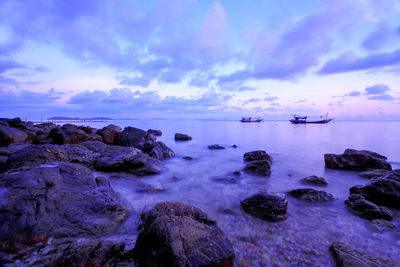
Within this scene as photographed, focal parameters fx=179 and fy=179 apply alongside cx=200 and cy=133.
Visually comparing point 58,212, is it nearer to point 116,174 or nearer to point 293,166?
point 116,174

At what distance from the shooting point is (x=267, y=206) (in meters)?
4.09

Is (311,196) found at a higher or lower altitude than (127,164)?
lower

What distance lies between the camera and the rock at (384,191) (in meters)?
4.49

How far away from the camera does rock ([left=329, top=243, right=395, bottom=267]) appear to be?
2.58 m

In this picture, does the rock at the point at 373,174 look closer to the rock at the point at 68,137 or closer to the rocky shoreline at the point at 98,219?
the rocky shoreline at the point at 98,219

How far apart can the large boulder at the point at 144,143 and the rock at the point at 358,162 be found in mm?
8890

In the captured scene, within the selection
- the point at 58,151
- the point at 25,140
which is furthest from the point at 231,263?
the point at 25,140

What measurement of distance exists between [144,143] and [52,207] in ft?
26.4

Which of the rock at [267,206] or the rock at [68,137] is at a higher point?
the rock at [68,137]

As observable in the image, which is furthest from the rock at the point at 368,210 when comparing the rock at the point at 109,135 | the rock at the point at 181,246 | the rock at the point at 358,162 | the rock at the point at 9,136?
the rock at the point at 9,136

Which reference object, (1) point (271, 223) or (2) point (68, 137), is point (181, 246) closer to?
(1) point (271, 223)

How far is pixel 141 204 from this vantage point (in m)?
4.59

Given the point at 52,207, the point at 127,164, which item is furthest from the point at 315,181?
the point at 52,207

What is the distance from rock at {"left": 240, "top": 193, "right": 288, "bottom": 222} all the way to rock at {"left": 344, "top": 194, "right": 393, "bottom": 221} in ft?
5.75
